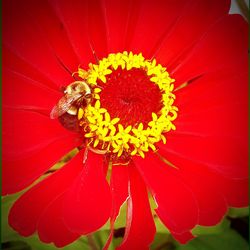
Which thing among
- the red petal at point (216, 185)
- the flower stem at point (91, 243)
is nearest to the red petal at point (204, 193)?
the red petal at point (216, 185)

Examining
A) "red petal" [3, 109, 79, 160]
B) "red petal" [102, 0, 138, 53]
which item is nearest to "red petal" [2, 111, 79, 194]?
"red petal" [3, 109, 79, 160]

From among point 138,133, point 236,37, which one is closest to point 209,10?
point 236,37

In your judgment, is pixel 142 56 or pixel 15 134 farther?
pixel 142 56

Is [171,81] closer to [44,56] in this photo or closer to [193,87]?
[193,87]

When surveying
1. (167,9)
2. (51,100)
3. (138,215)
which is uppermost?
(167,9)

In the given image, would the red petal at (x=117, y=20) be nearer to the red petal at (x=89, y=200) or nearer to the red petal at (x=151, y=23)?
the red petal at (x=151, y=23)

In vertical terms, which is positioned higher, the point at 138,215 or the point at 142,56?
the point at 142,56

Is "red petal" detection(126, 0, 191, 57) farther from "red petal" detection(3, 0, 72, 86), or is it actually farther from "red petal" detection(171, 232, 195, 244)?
"red petal" detection(171, 232, 195, 244)
